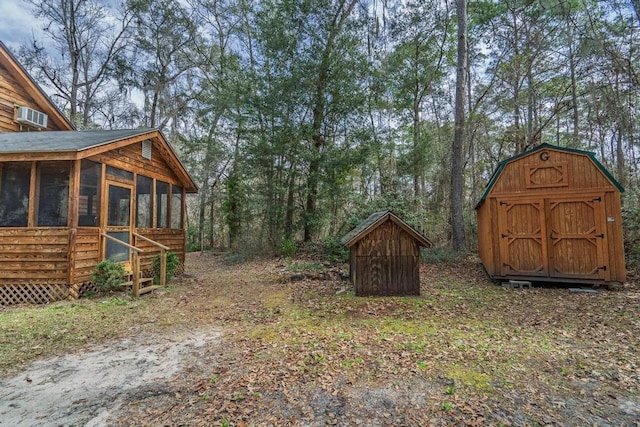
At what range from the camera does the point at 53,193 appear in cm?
635

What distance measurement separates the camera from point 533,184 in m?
7.18

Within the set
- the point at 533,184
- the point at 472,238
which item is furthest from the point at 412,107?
the point at 533,184

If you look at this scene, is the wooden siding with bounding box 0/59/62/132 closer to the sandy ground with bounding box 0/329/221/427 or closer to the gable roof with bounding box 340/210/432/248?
the sandy ground with bounding box 0/329/221/427

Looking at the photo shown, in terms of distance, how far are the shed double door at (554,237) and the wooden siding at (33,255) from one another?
1016 centimetres

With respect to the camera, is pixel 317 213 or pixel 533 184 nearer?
pixel 533 184

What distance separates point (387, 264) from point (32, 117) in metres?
11.9

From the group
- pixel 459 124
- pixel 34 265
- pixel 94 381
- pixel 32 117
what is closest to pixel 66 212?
pixel 34 265

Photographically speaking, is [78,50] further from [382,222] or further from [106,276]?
[382,222]

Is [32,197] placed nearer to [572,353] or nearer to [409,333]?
[409,333]

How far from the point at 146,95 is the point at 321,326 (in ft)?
60.0

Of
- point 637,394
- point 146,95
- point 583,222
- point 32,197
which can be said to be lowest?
point 637,394

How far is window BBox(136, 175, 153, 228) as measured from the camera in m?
8.24

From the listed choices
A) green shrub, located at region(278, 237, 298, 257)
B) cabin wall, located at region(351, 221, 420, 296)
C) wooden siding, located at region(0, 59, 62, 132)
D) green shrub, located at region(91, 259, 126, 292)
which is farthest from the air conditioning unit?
cabin wall, located at region(351, 221, 420, 296)

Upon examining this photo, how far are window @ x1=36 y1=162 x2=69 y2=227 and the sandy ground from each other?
3906 mm
